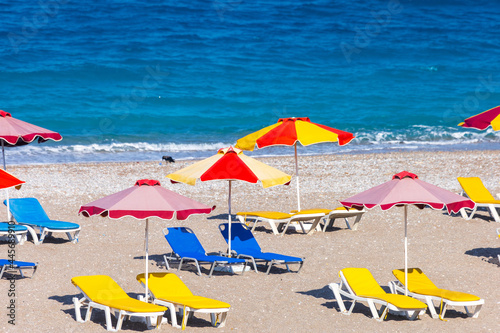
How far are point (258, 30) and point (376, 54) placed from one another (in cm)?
769

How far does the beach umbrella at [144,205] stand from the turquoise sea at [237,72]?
13.3 metres

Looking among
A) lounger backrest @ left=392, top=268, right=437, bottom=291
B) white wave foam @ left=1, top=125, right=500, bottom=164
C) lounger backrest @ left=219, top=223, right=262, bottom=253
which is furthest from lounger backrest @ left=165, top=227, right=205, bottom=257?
white wave foam @ left=1, top=125, right=500, bottom=164

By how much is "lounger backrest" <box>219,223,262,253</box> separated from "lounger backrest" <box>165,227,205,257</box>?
0.47 meters

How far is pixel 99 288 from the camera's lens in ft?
23.3

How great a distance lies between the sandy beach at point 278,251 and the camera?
7141 millimetres

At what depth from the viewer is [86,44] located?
37156 millimetres

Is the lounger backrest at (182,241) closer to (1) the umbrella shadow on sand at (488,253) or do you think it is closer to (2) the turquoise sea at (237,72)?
(1) the umbrella shadow on sand at (488,253)

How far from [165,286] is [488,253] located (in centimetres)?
540

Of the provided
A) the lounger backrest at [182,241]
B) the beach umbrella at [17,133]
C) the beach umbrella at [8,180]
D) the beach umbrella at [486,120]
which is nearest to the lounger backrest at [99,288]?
the beach umbrella at [8,180]

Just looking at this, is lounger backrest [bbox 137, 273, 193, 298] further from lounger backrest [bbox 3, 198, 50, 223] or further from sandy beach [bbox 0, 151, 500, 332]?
lounger backrest [bbox 3, 198, 50, 223]

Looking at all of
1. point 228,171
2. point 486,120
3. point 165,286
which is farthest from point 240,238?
point 486,120

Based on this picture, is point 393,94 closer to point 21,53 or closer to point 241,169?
point 21,53

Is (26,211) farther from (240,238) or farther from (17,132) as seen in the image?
(240,238)

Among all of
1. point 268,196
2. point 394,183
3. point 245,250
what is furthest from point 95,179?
point 394,183
